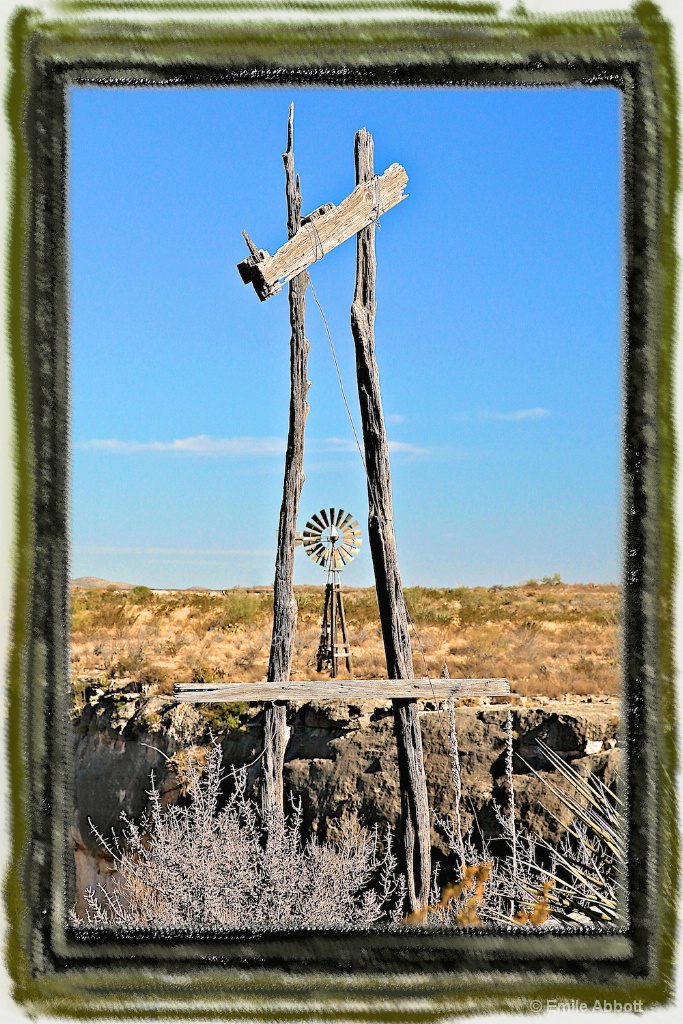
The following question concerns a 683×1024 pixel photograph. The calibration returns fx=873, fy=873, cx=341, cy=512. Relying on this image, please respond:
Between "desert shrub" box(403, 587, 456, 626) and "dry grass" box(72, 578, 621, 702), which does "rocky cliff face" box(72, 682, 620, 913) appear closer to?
"dry grass" box(72, 578, 621, 702)

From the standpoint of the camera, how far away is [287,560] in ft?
18.8

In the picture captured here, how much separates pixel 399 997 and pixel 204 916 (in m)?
2.04

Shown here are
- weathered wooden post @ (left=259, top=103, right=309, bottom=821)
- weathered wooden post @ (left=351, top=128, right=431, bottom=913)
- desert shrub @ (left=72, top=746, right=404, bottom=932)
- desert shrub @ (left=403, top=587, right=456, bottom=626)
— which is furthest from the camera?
desert shrub @ (left=403, top=587, right=456, bottom=626)

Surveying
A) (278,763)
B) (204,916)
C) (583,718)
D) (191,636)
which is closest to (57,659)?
(204,916)

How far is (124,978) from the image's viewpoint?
79.7 inches

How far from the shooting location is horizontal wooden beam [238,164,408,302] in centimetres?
313

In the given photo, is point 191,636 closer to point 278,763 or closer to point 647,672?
point 278,763

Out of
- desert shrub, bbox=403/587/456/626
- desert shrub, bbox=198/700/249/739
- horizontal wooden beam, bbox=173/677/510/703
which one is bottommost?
desert shrub, bbox=198/700/249/739

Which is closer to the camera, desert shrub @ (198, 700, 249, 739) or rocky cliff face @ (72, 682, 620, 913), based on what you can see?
rocky cliff face @ (72, 682, 620, 913)

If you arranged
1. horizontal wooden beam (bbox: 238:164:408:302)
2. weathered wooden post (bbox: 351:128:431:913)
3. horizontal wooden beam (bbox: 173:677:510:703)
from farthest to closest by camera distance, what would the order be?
weathered wooden post (bbox: 351:128:431:913), horizontal wooden beam (bbox: 173:677:510:703), horizontal wooden beam (bbox: 238:164:408:302)

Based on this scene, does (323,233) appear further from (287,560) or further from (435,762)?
(435,762)

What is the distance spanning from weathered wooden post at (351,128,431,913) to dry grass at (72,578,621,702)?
278 centimetres

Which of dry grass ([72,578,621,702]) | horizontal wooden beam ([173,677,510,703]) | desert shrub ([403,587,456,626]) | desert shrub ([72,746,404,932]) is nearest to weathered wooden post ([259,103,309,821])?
desert shrub ([72,746,404,932])

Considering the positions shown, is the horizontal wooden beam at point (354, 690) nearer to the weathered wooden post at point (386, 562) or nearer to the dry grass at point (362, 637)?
the weathered wooden post at point (386, 562)
